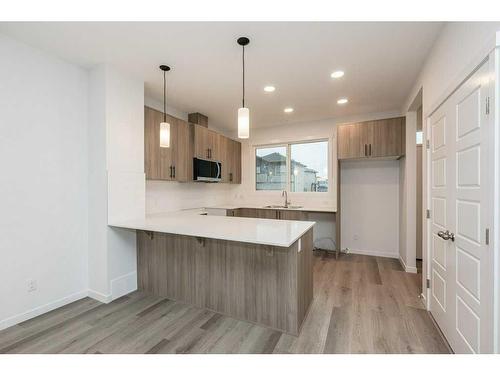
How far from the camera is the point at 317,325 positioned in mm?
2188

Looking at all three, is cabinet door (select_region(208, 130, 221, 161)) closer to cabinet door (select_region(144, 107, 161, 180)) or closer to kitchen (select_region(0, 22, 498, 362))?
kitchen (select_region(0, 22, 498, 362))

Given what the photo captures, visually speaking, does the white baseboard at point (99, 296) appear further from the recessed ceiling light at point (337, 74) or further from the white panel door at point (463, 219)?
the recessed ceiling light at point (337, 74)

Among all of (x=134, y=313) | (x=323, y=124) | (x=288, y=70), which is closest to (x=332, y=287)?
(x=134, y=313)

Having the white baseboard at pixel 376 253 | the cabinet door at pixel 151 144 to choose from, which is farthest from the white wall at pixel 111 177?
the white baseboard at pixel 376 253

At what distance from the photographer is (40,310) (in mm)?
2359

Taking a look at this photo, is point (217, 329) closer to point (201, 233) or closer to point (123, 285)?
point (201, 233)

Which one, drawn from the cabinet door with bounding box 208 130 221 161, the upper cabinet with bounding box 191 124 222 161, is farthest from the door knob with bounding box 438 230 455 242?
the cabinet door with bounding box 208 130 221 161

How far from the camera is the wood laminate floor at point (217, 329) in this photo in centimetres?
188

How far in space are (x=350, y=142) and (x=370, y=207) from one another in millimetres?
1349

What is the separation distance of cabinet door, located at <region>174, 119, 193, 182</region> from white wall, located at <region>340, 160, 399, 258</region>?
2956 millimetres

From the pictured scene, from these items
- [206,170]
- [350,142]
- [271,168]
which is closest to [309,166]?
[271,168]

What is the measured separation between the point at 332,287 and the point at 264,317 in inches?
49.9

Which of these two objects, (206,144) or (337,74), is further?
(206,144)

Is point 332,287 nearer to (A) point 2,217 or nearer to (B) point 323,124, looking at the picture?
(B) point 323,124
